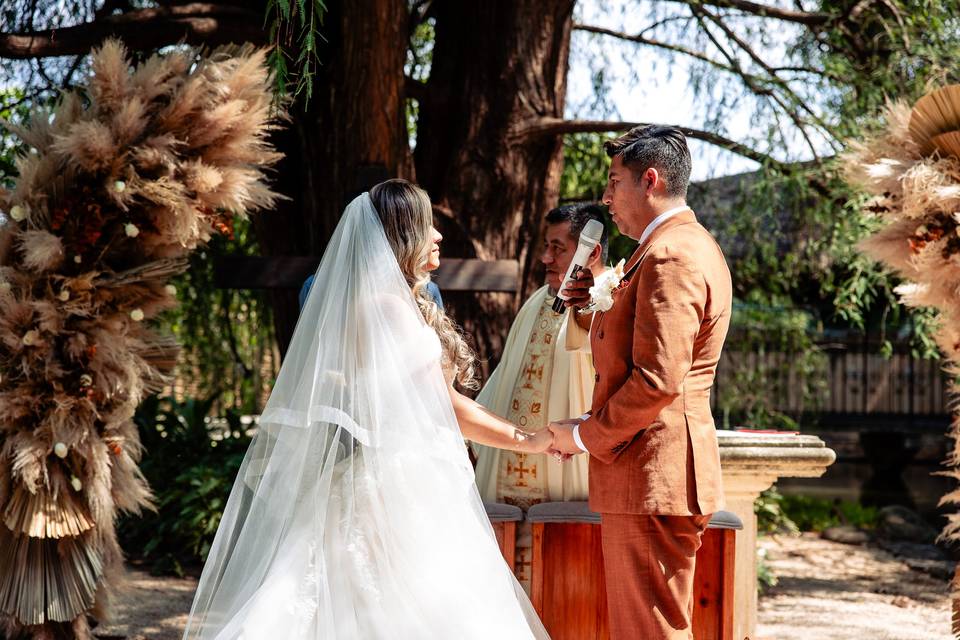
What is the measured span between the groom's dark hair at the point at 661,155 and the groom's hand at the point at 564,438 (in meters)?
0.85

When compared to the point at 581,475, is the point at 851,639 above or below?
below

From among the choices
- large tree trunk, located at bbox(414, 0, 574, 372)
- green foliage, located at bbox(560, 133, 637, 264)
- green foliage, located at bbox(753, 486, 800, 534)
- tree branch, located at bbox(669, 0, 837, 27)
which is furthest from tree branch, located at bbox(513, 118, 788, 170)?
green foliage, located at bbox(753, 486, 800, 534)

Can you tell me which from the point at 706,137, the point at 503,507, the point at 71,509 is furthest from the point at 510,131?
the point at 71,509

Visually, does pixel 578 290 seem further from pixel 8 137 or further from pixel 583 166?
pixel 583 166

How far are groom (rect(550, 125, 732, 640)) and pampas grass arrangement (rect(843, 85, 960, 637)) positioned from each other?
1214mm

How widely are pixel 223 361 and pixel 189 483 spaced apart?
159cm

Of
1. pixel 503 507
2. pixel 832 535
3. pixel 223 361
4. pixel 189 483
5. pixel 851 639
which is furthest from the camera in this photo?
pixel 832 535

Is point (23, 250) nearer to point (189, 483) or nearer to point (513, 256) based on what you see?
point (513, 256)

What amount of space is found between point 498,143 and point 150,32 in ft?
6.78

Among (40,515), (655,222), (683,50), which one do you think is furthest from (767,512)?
(40,515)

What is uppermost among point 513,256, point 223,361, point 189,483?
point 513,256

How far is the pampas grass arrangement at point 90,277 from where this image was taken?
13.6 feet

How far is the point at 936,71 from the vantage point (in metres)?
6.12

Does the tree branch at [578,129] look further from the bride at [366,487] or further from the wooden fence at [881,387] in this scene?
the wooden fence at [881,387]
